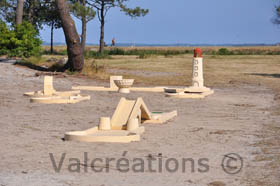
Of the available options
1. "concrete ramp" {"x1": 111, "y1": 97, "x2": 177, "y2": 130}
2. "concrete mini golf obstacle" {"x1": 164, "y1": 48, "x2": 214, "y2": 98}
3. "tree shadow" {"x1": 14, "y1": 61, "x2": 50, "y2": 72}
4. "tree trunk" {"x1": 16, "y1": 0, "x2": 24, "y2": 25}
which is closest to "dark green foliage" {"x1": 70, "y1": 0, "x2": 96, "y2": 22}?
"tree trunk" {"x1": 16, "y1": 0, "x2": 24, "y2": 25}

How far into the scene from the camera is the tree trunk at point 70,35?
22812mm

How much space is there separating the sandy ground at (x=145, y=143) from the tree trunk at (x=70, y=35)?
283 inches

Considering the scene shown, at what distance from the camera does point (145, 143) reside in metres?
8.61

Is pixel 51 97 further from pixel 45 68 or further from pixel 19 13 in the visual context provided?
pixel 19 13

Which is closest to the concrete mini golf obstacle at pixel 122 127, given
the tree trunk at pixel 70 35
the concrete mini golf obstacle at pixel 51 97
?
the concrete mini golf obstacle at pixel 51 97

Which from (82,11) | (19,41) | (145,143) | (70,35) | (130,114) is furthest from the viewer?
(82,11)

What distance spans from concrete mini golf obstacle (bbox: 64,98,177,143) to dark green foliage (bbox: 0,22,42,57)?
18.6 m

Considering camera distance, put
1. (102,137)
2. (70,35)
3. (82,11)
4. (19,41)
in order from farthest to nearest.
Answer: (82,11) → (19,41) → (70,35) → (102,137)

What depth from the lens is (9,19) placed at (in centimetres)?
5594

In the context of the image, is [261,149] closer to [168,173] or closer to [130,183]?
[168,173]

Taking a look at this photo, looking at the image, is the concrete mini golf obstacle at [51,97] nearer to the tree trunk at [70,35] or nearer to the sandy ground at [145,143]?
the sandy ground at [145,143]

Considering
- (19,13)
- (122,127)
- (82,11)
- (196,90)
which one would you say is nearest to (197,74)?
(196,90)

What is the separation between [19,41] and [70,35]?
20.3ft

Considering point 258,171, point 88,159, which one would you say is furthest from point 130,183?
point 258,171
